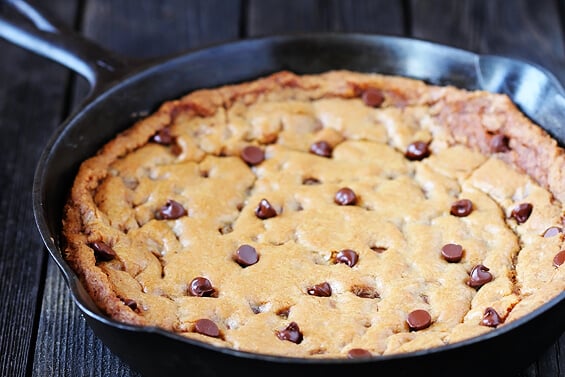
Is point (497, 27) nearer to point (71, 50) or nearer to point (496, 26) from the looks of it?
point (496, 26)

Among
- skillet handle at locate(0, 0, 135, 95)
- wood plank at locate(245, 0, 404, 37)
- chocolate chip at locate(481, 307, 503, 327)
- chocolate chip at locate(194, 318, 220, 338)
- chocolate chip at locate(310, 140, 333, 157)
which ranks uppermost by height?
skillet handle at locate(0, 0, 135, 95)

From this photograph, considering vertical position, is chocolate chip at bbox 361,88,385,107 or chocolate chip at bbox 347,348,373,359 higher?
chocolate chip at bbox 347,348,373,359

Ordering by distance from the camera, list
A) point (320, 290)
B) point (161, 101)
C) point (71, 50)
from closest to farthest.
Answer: point (320, 290), point (71, 50), point (161, 101)

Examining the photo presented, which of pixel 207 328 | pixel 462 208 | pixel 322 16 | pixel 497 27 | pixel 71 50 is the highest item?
pixel 71 50

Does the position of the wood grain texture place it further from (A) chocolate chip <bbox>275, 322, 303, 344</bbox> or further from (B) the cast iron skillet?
(A) chocolate chip <bbox>275, 322, 303, 344</bbox>

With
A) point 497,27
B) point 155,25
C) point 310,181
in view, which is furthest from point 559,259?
point 155,25

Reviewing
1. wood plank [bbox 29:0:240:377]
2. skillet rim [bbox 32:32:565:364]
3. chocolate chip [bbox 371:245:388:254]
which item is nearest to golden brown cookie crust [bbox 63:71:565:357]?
chocolate chip [bbox 371:245:388:254]

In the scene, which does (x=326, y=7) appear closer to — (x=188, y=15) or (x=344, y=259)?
(x=188, y=15)
